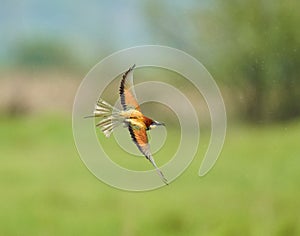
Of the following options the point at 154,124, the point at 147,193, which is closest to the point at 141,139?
the point at 154,124

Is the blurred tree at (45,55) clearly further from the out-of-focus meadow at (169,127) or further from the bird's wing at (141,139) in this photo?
the bird's wing at (141,139)

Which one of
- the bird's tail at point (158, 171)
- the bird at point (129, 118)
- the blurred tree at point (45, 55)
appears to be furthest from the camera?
the blurred tree at point (45, 55)

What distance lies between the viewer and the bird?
2275mm

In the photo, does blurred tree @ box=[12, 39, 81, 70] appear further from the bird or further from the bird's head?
the bird's head

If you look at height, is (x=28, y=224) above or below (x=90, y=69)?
below

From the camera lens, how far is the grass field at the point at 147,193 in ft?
8.06

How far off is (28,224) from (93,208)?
199 millimetres

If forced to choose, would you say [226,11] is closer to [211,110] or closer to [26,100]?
[211,110]

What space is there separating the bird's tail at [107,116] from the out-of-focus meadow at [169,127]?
0.13 metres

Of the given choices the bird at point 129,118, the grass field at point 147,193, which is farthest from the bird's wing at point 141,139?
the grass field at point 147,193

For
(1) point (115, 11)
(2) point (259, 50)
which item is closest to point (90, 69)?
(1) point (115, 11)

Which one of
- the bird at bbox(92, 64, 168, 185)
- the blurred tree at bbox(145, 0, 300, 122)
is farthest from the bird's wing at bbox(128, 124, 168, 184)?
the blurred tree at bbox(145, 0, 300, 122)

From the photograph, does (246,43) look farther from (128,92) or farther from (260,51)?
(128,92)

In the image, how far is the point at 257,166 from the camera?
2529 millimetres
